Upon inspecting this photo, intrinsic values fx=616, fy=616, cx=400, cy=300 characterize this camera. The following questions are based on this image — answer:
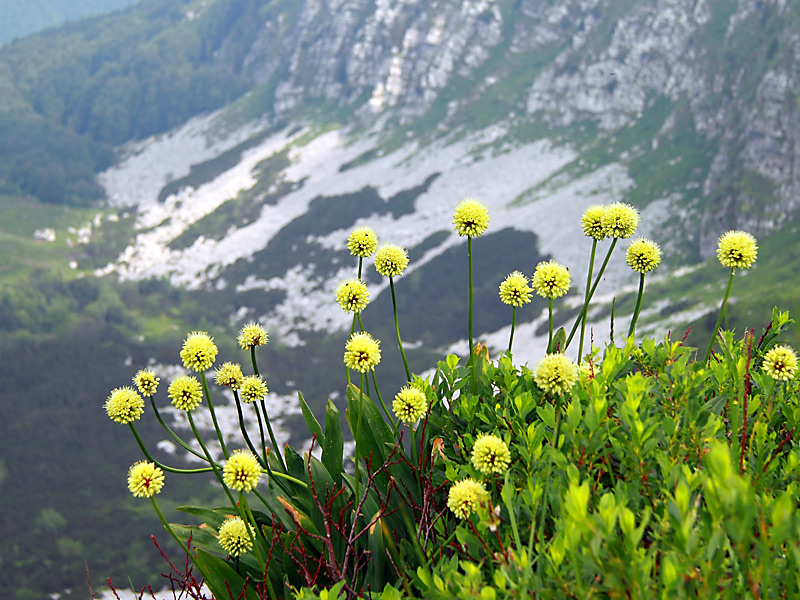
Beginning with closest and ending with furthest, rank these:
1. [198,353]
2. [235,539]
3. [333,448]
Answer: [235,539] < [198,353] < [333,448]

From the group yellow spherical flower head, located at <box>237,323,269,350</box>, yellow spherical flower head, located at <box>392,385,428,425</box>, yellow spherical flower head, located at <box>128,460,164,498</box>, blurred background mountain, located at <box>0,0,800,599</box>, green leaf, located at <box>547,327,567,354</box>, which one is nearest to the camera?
yellow spherical flower head, located at <box>128,460,164,498</box>

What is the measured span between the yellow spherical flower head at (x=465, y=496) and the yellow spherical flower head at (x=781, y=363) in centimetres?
196

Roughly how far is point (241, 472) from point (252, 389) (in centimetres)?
71

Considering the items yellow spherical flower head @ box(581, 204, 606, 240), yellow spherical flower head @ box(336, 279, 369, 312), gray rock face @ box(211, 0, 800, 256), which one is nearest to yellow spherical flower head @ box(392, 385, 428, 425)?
yellow spherical flower head @ box(336, 279, 369, 312)

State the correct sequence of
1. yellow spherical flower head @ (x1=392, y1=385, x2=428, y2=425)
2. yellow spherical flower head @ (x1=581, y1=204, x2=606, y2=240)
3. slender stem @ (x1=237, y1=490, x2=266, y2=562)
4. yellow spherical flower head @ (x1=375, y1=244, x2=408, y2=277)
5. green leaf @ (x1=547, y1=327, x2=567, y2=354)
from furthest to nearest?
yellow spherical flower head @ (x1=581, y1=204, x2=606, y2=240)
yellow spherical flower head @ (x1=375, y1=244, x2=408, y2=277)
green leaf @ (x1=547, y1=327, x2=567, y2=354)
yellow spherical flower head @ (x1=392, y1=385, x2=428, y2=425)
slender stem @ (x1=237, y1=490, x2=266, y2=562)

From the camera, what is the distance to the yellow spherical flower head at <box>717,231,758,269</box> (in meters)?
3.92

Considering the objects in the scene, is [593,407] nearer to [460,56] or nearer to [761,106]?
[761,106]

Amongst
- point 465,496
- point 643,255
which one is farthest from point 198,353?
point 643,255

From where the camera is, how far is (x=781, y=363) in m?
3.58

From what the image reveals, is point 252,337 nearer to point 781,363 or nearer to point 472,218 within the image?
point 472,218

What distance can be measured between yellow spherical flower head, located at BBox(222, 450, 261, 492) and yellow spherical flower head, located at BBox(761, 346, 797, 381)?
2940mm

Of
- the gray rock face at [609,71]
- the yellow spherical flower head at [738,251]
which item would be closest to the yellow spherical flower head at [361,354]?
the yellow spherical flower head at [738,251]

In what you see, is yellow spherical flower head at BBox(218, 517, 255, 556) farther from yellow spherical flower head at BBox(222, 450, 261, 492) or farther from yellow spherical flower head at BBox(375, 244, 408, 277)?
yellow spherical flower head at BBox(375, 244, 408, 277)

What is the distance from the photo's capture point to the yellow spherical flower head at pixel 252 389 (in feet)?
12.2
